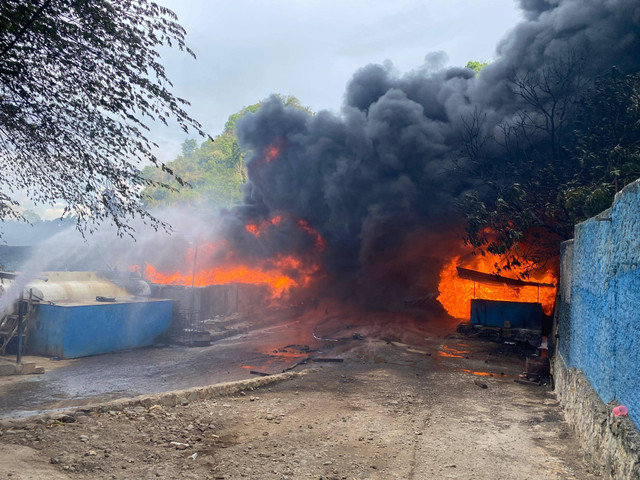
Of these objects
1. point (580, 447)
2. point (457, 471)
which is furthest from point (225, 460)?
point (580, 447)

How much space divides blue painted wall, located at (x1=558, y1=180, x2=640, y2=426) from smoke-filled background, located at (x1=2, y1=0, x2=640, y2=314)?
12.2 meters

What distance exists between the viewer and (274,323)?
80.5ft

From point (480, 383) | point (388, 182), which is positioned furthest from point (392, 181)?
point (480, 383)

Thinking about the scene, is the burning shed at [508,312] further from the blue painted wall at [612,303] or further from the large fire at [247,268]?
the large fire at [247,268]

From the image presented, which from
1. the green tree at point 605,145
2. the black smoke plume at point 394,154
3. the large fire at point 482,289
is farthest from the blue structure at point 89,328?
the green tree at point 605,145

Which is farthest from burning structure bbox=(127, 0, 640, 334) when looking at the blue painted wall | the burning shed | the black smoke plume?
the blue painted wall

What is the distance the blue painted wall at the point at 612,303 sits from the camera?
178 inches

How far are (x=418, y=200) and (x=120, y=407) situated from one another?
19.1 metres

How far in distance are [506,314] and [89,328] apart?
52.7 feet

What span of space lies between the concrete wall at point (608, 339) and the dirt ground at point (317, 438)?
680 millimetres

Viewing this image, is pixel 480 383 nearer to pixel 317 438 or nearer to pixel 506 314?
pixel 317 438

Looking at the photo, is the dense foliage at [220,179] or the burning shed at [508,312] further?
the dense foliage at [220,179]

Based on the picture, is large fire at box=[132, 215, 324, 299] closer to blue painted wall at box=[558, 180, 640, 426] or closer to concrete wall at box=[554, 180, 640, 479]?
concrete wall at box=[554, 180, 640, 479]

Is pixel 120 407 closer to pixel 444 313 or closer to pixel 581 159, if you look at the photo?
pixel 581 159
